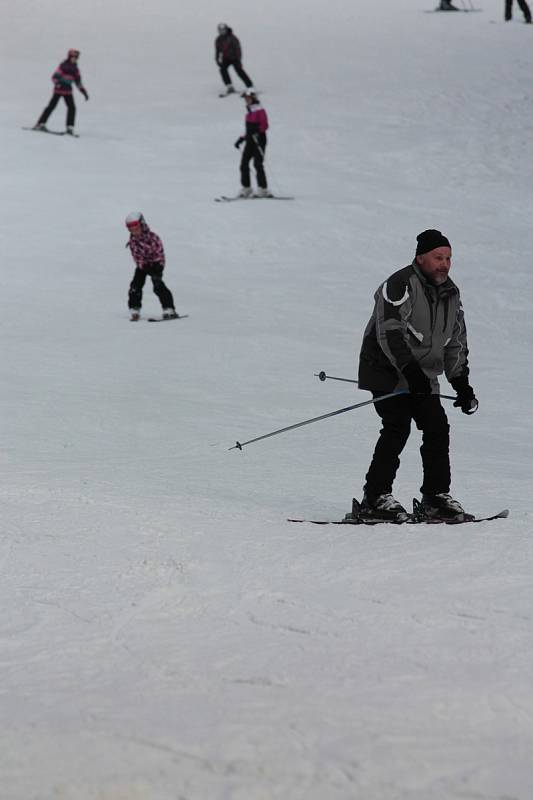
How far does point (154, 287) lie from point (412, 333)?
7339 mm

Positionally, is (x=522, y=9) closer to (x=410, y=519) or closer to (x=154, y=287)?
(x=154, y=287)

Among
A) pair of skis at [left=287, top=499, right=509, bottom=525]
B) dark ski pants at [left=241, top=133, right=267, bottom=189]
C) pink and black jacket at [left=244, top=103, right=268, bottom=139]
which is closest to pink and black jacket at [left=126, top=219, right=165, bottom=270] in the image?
dark ski pants at [left=241, top=133, right=267, bottom=189]

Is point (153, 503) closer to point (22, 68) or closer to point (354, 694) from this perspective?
point (354, 694)

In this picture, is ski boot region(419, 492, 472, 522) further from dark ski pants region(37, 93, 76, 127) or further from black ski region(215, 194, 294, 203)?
dark ski pants region(37, 93, 76, 127)

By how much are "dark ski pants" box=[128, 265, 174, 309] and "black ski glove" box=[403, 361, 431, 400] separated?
290 inches

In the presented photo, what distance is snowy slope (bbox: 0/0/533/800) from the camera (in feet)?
9.46

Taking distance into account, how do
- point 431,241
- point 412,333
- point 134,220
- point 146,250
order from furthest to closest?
point 146,250, point 134,220, point 412,333, point 431,241

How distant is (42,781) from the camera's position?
8.75 ft

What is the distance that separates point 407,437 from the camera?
514 centimetres

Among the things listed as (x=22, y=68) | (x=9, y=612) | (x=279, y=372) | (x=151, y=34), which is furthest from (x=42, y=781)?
(x=151, y=34)

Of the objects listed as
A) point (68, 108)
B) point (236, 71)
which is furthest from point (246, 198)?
point (236, 71)

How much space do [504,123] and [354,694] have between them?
20170 millimetres

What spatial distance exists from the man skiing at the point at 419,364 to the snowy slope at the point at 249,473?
0.41 m

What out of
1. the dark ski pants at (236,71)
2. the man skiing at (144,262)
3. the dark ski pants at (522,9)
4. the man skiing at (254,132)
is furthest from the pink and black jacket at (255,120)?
the dark ski pants at (522,9)
